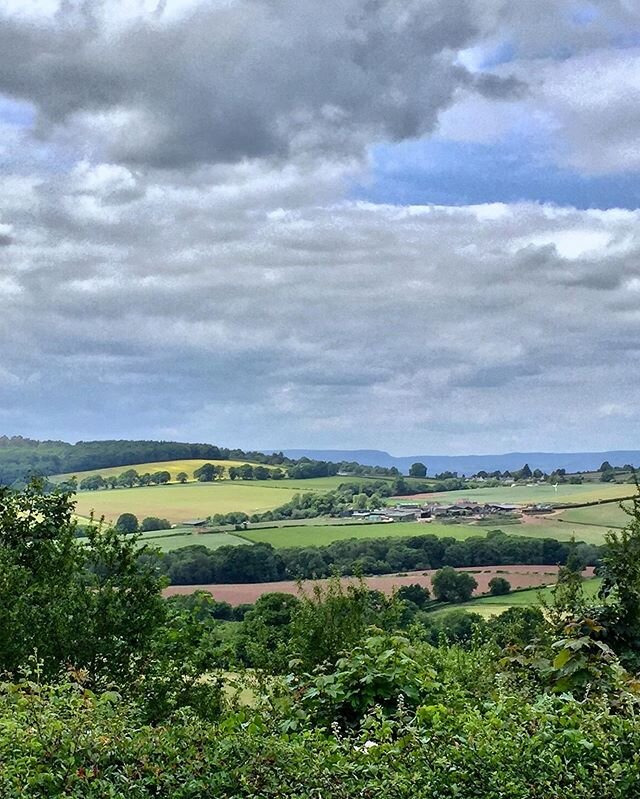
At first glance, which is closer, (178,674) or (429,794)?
(429,794)

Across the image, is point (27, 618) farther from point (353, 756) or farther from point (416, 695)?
point (353, 756)

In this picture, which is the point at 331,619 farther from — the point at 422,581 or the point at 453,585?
the point at 422,581

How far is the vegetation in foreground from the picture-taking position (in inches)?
174

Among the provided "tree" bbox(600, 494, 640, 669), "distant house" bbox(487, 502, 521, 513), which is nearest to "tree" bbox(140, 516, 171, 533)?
"distant house" bbox(487, 502, 521, 513)

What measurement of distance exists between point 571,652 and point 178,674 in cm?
435

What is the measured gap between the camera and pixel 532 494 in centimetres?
5462

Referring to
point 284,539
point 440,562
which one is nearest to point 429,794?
point 440,562

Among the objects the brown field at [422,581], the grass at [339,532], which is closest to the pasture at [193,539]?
the grass at [339,532]

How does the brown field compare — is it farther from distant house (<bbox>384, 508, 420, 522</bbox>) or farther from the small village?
distant house (<bbox>384, 508, 420, 522</bbox>)

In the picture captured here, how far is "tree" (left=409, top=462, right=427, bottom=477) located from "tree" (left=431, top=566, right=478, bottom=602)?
3983 centimetres

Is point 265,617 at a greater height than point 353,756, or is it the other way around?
point 353,756

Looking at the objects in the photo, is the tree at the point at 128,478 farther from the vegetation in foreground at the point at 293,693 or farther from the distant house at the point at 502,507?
the vegetation in foreground at the point at 293,693

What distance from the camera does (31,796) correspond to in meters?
4.29

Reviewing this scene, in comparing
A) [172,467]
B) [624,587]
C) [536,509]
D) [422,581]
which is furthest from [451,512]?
[624,587]
